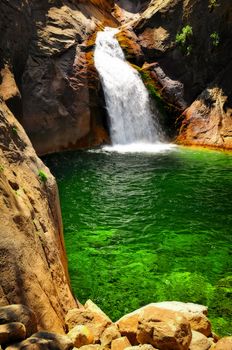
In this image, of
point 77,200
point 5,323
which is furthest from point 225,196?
point 5,323

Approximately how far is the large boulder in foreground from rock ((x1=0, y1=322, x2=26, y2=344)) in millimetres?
1605

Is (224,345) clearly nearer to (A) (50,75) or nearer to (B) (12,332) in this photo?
(B) (12,332)

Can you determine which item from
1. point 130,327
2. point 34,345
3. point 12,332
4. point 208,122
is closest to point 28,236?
point 130,327

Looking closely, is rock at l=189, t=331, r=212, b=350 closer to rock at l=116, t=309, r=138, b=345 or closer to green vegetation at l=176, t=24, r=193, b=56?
rock at l=116, t=309, r=138, b=345

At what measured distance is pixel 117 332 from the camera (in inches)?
204

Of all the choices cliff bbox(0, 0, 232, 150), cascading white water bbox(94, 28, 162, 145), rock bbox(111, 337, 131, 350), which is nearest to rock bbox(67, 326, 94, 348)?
rock bbox(111, 337, 131, 350)

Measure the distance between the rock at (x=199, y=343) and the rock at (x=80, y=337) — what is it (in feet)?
4.31

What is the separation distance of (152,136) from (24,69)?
10612mm

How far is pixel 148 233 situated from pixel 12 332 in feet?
27.4

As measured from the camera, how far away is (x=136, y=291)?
338 inches

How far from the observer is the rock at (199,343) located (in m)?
4.69

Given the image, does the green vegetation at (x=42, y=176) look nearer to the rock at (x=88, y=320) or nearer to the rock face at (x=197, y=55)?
the rock at (x=88, y=320)

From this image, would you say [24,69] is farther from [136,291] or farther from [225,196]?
[136,291]

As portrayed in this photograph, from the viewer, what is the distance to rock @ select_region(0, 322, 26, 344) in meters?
3.61
